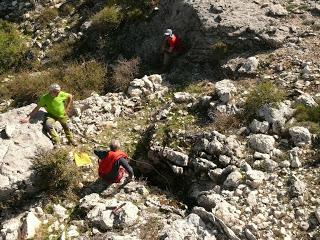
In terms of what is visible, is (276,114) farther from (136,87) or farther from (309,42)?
(136,87)

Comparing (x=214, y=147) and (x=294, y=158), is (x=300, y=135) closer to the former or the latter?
(x=294, y=158)

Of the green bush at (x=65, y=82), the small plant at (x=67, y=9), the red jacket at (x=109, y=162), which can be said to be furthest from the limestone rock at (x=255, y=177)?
the small plant at (x=67, y=9)

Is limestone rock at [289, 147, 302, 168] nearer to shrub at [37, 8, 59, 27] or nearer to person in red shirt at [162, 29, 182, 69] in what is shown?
person in red shirt at [162, 29, 182, 69]

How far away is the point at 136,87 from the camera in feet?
39.9

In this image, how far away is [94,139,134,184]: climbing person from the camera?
8.92 metres

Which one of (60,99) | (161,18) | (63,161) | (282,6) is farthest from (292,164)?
(161,18)

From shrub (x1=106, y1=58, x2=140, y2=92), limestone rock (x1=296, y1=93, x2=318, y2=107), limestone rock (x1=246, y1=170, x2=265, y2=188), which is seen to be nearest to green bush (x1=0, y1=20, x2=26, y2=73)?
shrub (x1=106, y1=58, x2=140, y2=92)

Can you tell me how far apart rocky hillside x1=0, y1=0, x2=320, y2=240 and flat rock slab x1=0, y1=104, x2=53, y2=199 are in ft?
0.08

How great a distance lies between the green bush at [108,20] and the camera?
1559cm

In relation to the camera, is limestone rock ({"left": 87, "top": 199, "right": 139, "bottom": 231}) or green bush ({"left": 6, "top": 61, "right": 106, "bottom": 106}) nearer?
limestone rock ({"left": 87, "top": 199, "right": 139, "bottom": 231})

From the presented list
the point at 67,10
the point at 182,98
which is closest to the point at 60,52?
the point at 67,10

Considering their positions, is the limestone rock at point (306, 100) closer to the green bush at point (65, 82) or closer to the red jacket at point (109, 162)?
the red jacket at point (109, 162)

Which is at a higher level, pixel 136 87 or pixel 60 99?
pixel 60 99

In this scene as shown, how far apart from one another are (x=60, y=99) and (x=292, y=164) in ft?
17.3
